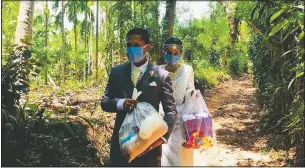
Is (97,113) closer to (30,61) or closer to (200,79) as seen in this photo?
(30,61)

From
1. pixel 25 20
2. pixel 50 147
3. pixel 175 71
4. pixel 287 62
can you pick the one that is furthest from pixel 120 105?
pixel 25 20

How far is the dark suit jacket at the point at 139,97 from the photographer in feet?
8.45

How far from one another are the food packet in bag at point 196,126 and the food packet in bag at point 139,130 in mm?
1267

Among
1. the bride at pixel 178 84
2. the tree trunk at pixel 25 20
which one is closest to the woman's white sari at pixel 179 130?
the bride at pixel 178 84

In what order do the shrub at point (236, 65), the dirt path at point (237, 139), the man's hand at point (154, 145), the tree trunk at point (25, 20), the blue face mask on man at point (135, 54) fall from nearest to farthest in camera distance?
the man's hand at point (154, 145) → the blue face mask on man at point (135, 54) → the dirt path at point (237, 139) → the tree trunk at point (25, 20) → the shrub at point (236, 65)

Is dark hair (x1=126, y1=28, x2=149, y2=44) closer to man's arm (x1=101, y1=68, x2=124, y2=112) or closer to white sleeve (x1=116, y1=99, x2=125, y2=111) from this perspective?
man's arm (x1=101, y1=68, x2=124, y2=112)

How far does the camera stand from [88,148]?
4.84 m

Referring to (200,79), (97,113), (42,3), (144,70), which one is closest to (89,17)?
(42,3)

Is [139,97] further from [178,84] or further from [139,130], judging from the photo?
[178,84]

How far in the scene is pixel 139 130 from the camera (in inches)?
93.5

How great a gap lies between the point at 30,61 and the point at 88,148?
4.31 feet

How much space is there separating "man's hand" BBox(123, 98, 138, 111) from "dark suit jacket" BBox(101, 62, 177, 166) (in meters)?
0.09

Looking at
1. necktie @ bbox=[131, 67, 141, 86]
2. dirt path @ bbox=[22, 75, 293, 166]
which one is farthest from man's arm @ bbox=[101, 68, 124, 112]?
dirt path @ bbox=[22, 75, 293, 166]

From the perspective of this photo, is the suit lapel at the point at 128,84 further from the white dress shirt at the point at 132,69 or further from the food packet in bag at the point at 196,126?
the food packet in bag at the point at 196,126
